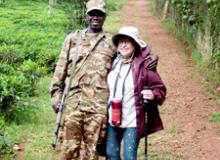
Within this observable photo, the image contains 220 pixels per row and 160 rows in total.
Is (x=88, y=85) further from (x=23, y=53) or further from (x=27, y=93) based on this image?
(x=23, y=53)

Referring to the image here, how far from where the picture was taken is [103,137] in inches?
195

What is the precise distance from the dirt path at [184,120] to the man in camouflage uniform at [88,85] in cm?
223

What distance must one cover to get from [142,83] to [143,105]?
21cm

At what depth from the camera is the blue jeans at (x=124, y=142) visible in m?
4.81

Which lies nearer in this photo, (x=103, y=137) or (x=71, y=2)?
(x=103, y=137)

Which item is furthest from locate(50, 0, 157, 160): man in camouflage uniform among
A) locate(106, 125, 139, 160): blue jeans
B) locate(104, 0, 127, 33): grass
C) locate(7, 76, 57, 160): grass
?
locate(104, 0, 127, 33): grass

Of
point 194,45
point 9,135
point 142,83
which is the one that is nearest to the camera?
point 142,83

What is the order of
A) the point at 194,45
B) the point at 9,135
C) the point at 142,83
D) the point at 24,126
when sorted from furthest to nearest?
the point at 194,45
the point at 24,126
the point at 9,135
the point at 142,83

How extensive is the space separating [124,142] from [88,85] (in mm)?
637

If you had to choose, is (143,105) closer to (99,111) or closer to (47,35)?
(99,111)

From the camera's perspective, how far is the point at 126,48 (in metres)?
4.86

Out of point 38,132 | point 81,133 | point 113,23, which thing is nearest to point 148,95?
point 81,133

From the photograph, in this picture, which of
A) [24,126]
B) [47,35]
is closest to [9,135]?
[24,126]

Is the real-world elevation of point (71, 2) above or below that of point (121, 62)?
above
